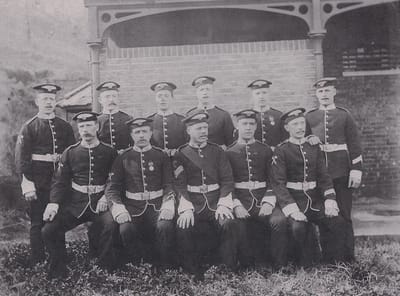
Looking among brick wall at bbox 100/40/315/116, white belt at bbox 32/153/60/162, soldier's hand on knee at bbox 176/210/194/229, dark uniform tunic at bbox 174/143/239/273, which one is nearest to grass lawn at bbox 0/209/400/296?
dark uniform tunic at bbox 174/143/239/273

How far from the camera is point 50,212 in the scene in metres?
4.26

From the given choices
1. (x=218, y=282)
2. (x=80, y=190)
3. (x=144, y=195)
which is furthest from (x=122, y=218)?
(x=218, y=282)

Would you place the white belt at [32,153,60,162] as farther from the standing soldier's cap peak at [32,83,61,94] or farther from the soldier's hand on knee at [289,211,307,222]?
the soldier's hand on knee at [289,211,307,222]

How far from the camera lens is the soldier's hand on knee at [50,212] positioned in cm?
424

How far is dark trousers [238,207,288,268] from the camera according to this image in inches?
164

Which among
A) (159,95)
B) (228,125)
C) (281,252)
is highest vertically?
(159,95)

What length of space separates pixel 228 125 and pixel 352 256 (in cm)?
180

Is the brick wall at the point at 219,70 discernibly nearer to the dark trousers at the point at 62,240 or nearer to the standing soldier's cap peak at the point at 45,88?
the standing soldier's cap peak at the point at 45,88

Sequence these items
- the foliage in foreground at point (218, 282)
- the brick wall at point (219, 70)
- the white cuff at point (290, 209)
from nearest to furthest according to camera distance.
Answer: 1. the foliage in foreground at point (218, 282)
2. the white cuff at point (290, 209)
3. the brick wall at point (219, 70)

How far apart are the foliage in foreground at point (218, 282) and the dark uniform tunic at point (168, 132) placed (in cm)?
134

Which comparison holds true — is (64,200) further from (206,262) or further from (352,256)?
(352,256)

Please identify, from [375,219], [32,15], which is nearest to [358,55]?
[375,219]

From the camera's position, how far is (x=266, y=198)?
436 cm

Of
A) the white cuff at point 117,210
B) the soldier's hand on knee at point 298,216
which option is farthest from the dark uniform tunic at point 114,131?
the soldier's hand on knee at point 298,216
